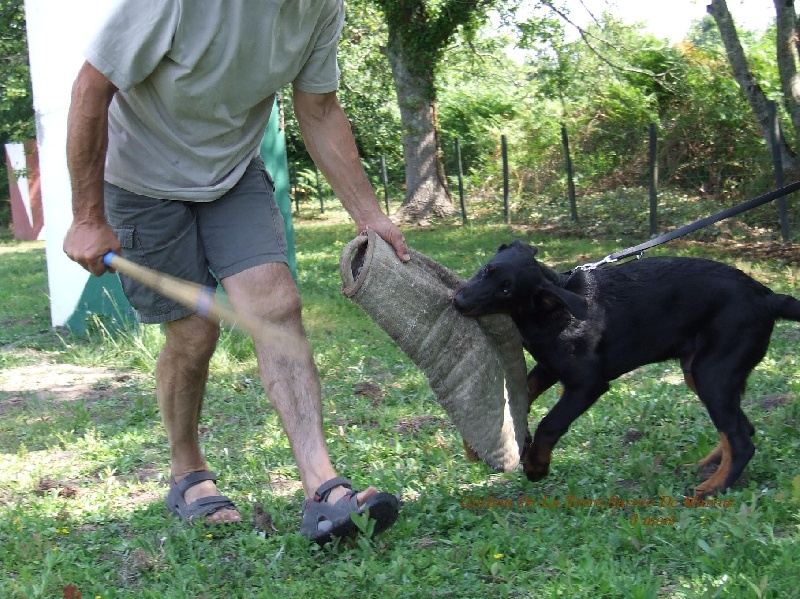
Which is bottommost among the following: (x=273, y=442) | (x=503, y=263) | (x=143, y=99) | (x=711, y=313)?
(x=273, y=442)

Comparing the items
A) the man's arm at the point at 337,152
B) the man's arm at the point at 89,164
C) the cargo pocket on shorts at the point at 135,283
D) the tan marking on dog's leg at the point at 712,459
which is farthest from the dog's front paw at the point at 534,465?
the man's arm at the point at 89,164

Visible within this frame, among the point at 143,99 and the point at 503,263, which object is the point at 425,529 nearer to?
the point at 503,263

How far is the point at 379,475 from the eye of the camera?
4.04m

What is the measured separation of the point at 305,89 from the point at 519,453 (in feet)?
5.75

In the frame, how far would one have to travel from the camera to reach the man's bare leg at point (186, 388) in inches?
140

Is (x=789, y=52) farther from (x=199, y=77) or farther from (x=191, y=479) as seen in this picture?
(x=191, y=479)

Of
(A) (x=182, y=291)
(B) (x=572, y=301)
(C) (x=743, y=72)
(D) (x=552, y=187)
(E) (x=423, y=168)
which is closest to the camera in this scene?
(A) (x=182, y=291)

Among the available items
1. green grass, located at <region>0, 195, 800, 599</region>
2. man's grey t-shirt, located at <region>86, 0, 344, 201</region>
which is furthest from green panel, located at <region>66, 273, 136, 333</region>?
man's grey t-shirt, located at <region>86, 0, 344, 201</region>

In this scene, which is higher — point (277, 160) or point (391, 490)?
point (277, 160)

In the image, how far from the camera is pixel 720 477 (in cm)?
372

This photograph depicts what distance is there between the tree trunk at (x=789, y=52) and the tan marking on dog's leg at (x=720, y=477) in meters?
6.86

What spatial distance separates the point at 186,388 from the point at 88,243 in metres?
0.77

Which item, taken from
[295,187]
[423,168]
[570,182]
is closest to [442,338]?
[570,182]

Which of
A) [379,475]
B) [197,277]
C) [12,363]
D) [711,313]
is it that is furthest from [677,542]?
[12,363]
